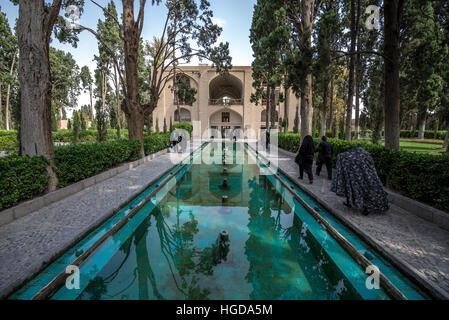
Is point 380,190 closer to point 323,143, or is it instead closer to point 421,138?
point 323,143

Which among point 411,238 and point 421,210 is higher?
point 421,210

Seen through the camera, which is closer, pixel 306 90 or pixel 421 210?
pixel 421 210

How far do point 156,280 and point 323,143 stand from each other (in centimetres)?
706

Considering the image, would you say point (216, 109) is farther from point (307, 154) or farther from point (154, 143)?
point (307, 154)

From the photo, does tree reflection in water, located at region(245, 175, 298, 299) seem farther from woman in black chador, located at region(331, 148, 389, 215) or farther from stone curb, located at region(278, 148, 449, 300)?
woman in black chador, located at region(331, 148, 389, 215)

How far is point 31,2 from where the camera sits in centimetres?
566

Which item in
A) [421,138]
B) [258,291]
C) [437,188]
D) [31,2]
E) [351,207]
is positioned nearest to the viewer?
[258,291]

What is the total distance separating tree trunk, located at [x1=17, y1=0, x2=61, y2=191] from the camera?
5.70 metres

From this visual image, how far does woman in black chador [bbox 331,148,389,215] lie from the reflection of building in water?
→ 30672 millimetres

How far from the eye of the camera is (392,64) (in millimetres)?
6906

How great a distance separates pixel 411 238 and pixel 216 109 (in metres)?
33.4

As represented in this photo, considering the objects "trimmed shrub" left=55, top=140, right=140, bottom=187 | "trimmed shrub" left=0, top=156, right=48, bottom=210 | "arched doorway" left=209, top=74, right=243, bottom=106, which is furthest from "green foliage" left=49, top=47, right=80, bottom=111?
"trimmed shrub" left=0, top=156, right=48, bottom=210

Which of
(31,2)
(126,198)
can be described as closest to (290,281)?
(126,198)

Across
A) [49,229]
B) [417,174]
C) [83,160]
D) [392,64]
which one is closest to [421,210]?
[417,174]
